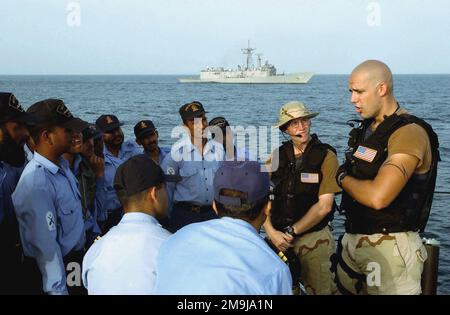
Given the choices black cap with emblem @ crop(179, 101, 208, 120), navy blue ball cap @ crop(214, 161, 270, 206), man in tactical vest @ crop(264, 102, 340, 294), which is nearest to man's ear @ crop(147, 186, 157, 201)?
navy blue ball cap @ crop(214, 161, 270, 206)

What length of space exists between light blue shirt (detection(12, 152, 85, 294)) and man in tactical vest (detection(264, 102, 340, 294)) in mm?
1959

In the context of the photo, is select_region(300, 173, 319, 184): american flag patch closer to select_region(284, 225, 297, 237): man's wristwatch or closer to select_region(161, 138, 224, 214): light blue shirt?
select_region(284, 225, 297, 237): man's wristwatch

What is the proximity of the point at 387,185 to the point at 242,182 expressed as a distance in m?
1.25

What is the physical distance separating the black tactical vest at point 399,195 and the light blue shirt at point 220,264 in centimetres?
158

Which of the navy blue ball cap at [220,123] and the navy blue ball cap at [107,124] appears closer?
the navy blue ball cap at [107,124]

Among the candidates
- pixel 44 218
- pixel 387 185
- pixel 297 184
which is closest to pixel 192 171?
pixel 297 184

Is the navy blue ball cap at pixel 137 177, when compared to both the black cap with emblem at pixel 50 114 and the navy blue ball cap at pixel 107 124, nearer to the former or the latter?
the black cap with emblem at pixel 50 114

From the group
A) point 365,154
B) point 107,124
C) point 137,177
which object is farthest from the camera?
point 107,124

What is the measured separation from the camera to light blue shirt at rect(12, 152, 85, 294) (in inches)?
134

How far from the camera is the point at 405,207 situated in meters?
3.29

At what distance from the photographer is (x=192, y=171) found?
568 centimetres

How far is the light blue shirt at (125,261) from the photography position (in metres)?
2.39

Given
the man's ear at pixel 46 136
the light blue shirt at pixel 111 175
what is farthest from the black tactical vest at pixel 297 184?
the light blue shirt at pixel 111 175

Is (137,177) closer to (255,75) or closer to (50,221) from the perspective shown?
(50,221)
